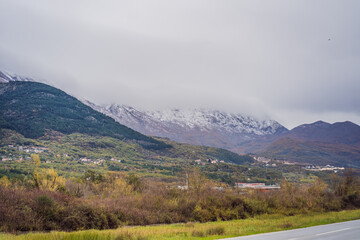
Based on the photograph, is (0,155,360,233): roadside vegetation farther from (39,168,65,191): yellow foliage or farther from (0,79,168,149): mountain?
(0,79,168,149): mountain

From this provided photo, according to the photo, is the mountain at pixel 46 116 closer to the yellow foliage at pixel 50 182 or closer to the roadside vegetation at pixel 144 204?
the yellow foliage at pixel 50 182

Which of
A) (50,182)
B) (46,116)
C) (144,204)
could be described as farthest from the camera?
(46,116)

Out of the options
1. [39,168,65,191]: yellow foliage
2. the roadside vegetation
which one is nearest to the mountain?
[39,168,65,191]: yellow foliage

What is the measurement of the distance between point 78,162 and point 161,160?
48.5 meters

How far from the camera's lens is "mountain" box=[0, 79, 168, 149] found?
14312 centimetres

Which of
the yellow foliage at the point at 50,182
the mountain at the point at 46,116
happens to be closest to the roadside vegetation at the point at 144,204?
the yellow foliage at the point at 50,182

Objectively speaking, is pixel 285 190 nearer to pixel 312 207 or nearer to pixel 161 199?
pixel 312 207

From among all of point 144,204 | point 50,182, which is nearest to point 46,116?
point 50,182

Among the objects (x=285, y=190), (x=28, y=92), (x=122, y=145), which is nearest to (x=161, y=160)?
(x=122, y=145)

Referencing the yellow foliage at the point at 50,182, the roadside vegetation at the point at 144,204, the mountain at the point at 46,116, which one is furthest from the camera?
the mountain at the point at 46,116

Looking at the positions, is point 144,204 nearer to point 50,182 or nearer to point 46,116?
point 50,182

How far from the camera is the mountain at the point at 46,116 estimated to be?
470 feet

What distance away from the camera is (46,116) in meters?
158

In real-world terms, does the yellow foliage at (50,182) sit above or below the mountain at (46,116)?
below
